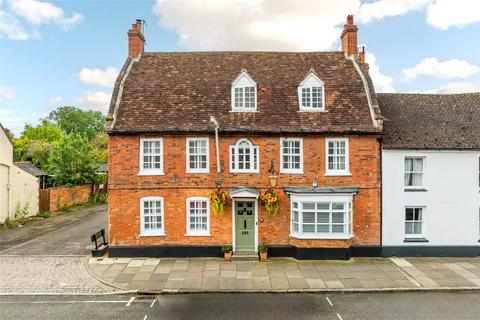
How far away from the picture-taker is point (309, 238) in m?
16.4

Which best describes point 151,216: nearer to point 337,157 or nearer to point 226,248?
point 226,248

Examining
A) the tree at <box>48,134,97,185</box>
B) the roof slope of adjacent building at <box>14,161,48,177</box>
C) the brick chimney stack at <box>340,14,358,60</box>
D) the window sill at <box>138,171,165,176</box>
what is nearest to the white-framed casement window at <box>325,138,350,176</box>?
the brick chimney stack at <box>340,14,358,60</box>

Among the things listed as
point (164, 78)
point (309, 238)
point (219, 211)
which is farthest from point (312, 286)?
point (164, 78)

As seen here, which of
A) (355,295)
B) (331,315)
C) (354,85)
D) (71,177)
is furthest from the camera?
(71,177)

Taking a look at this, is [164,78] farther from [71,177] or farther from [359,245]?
[71,177]

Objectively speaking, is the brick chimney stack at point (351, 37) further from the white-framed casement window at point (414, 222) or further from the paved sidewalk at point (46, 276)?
the paved sidewalk at point (46, 276)

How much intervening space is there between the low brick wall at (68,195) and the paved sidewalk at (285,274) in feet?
56.5

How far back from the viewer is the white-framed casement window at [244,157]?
55.5 feet

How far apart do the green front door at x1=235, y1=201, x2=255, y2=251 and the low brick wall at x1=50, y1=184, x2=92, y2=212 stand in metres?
21.6

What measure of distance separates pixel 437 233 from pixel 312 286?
8253mm

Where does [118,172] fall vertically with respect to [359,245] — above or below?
above

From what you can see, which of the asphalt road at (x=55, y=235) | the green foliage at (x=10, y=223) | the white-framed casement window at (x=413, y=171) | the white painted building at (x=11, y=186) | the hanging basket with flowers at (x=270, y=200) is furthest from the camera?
the white painted building at (x=11, y=186)

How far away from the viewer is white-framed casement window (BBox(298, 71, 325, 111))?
17656 mm

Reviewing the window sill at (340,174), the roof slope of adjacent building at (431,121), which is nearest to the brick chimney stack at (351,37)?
the roof slope of adjacent building at (431,121)
